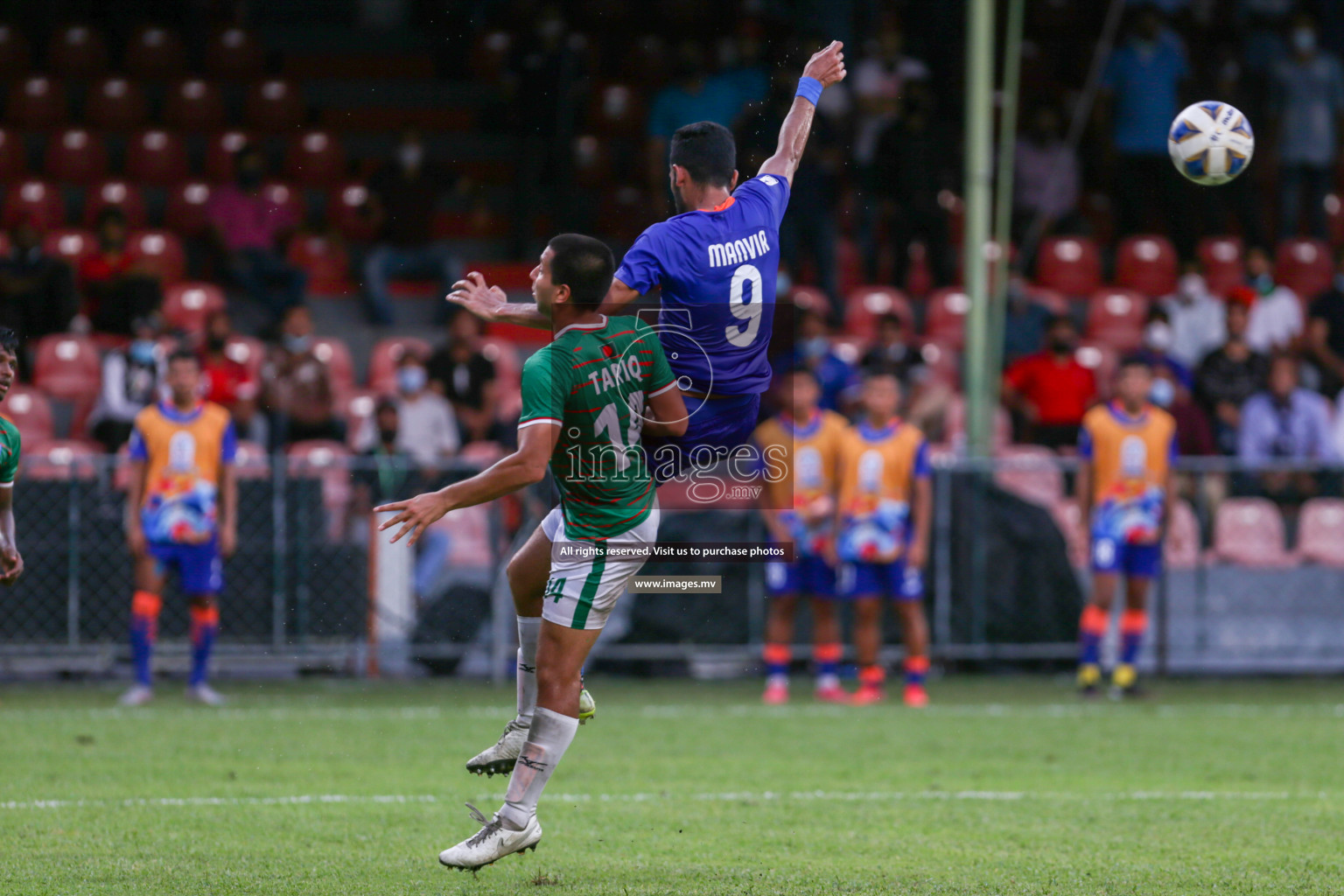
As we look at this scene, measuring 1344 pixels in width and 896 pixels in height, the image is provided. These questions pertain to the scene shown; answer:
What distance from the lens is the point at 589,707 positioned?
6.28m

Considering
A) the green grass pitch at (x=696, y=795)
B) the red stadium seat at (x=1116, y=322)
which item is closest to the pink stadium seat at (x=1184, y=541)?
the green grass pitch at (x=696, y=795)

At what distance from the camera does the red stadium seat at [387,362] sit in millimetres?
15016

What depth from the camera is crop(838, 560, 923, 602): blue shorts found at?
39.8 feet

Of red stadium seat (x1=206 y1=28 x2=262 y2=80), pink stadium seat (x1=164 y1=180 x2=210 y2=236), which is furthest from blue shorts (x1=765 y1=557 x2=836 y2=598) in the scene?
red stadium seat (x1=206 y1=28 x2=262 y2=80)

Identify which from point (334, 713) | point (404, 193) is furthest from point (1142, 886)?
point (404, 193)

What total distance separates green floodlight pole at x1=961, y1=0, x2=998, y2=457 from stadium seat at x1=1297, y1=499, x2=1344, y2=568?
2.49 metres

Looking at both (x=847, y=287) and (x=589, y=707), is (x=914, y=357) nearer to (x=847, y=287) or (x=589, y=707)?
(x=847, y=287)

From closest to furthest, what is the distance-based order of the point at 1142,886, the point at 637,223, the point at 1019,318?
the point at 1142,886
the point at 637,223
the point at 1019,318

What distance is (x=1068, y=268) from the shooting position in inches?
711

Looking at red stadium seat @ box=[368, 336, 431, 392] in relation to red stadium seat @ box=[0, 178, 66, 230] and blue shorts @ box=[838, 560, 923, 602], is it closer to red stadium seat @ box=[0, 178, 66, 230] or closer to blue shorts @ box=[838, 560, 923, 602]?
red stadium seat @ box=[0, 178, 66, 230]

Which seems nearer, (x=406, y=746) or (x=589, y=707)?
(x=589, y=707)

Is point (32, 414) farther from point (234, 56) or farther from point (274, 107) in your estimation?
point (234, 56)

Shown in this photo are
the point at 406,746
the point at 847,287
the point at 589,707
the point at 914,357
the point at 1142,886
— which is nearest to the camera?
the point at 1142,886

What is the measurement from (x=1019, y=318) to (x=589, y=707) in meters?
10.9
